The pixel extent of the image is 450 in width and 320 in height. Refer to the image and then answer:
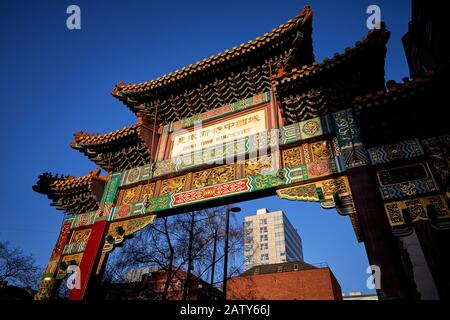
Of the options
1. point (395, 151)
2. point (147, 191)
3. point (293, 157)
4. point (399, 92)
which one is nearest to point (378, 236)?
point (395, 151)

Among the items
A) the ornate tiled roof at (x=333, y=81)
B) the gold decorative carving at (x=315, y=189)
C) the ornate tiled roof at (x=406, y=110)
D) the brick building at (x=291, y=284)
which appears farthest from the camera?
the brick building at (x=291, y=284)

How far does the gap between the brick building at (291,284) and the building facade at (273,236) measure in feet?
118

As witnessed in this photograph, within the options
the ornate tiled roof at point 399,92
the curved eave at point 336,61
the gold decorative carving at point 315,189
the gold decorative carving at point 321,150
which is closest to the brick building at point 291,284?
the gold decorative carving at point 315,189

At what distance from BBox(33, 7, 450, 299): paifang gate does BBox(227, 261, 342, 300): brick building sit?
19246mm

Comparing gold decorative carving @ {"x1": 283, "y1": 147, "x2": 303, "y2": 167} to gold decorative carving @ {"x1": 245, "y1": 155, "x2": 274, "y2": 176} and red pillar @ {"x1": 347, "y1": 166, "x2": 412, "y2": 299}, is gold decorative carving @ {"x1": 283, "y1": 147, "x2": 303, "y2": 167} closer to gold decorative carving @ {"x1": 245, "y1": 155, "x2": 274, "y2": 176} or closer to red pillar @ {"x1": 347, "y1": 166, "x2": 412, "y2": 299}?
gold decorative carving @ {"x1": 245, "y1": 155, "x2": 274, "y2": 176}

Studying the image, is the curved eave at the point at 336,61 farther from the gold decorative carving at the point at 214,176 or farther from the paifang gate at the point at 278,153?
the gold decorative carving at the point at 214,176

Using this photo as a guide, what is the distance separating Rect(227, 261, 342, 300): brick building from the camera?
25219mm

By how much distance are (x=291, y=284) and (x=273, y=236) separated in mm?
43464

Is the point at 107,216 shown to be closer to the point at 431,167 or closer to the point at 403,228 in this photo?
the point at 403,228

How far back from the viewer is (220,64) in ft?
25.2

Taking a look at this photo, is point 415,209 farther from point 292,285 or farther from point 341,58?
point 292,285

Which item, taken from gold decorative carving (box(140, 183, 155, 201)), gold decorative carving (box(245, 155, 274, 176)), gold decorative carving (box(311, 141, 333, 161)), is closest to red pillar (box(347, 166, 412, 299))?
gold decorative carving (box(311, 141, 333, 161))

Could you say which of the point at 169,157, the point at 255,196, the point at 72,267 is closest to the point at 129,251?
the point at 72,267

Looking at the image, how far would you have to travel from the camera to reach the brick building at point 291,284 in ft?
82.7
